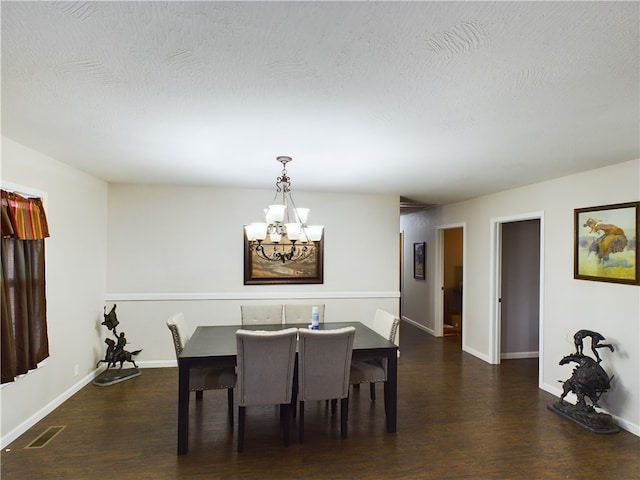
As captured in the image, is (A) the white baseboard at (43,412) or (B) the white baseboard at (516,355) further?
(B) the white baseboard at (516,355)

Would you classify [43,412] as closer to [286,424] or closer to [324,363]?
[286,424]

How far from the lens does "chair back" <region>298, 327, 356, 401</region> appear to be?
2.86m

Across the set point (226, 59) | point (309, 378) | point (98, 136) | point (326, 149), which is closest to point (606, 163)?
point (326, 149)

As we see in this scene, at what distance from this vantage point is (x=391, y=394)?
3121 millimetres

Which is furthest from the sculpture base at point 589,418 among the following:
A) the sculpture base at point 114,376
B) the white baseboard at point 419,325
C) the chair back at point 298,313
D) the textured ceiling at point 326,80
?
the sculpture base at point 114,376

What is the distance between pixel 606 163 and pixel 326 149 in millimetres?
2611

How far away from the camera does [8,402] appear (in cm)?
281

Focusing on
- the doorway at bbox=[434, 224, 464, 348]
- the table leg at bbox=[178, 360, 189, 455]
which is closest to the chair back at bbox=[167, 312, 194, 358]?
the table leg at bbox=[178, 360, 189, 455]

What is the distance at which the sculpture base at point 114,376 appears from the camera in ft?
13.5

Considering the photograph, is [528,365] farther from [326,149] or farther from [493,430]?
[326,149]

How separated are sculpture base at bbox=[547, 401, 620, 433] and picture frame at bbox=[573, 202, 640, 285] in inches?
47.9

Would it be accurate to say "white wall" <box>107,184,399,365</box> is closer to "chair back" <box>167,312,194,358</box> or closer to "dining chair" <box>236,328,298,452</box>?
"chair back" <box>167,312,194,358</box>

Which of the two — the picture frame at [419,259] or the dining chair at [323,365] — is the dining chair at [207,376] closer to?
the dining chair at [323,365]

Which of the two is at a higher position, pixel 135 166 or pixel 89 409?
pixel 135 166
